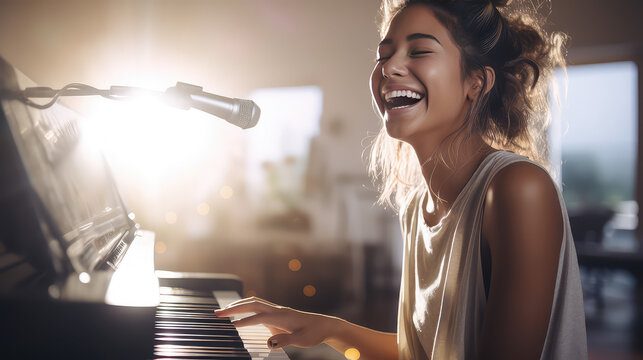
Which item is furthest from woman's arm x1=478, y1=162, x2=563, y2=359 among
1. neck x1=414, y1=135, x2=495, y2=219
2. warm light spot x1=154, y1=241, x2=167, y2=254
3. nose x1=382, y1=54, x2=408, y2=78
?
warm light spot x1=154, y1=241, x2=167, y2=254

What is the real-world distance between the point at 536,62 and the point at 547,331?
1.97ft

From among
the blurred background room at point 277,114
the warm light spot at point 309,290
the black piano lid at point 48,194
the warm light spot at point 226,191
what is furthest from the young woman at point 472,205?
the warm light spot at point 226,191

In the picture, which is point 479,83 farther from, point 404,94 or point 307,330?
point 307,330

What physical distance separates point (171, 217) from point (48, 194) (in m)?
6.55

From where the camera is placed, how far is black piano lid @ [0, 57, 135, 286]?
28.0 inches

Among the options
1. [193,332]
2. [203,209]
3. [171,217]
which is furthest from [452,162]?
[171,217]

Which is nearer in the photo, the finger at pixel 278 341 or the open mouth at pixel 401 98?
the finger at pixel 278 341

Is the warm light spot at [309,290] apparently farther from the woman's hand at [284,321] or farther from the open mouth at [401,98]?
the open mouth at [401,98]

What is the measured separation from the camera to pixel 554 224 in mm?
1027

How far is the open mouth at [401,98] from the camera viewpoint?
1228 mm

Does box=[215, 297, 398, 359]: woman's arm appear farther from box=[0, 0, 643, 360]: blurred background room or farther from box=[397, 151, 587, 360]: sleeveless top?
box=[0, 0, 643, 360]: blurred background room

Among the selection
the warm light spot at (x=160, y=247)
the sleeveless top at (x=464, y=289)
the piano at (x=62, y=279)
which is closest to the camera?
the piano at (x=62, y=279)

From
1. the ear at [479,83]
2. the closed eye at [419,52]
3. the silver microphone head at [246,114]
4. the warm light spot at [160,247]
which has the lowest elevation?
the warm light spot at [160,247]

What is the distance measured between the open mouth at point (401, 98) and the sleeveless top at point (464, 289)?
19 cm
